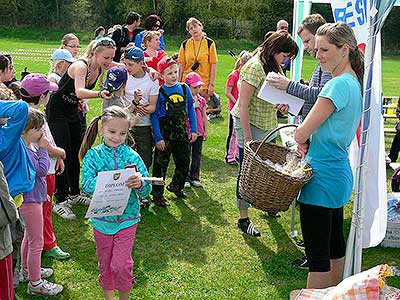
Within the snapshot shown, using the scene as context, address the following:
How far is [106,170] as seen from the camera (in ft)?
10.7

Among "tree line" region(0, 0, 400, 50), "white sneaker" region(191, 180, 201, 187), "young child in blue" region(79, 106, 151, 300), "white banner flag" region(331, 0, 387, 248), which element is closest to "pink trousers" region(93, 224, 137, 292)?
"young child in blue" region(79, 106, 151, 300)

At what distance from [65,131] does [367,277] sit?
11.6ft

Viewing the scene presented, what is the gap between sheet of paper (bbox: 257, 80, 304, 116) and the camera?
3.68 m

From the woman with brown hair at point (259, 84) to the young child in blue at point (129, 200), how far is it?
4.35 ft

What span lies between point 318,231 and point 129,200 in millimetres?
1218

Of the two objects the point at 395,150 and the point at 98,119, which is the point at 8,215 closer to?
the point at 98,119

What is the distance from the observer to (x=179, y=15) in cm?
3631

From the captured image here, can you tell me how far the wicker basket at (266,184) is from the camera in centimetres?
332

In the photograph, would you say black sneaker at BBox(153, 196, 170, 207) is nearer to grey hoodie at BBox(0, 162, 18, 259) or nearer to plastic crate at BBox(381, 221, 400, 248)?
plastic crate at BBox(381, 221, 400, 248)

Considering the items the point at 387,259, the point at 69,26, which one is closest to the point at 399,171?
the point at 387,259

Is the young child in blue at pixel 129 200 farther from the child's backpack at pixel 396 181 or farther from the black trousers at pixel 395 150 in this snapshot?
the black trousers at pixel 395 150

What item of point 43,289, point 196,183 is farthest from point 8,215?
point 196,183

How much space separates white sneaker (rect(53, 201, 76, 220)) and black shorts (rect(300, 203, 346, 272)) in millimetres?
2665

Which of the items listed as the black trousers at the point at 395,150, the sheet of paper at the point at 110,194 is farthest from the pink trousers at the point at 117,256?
the black trousers at the point at 395,150
